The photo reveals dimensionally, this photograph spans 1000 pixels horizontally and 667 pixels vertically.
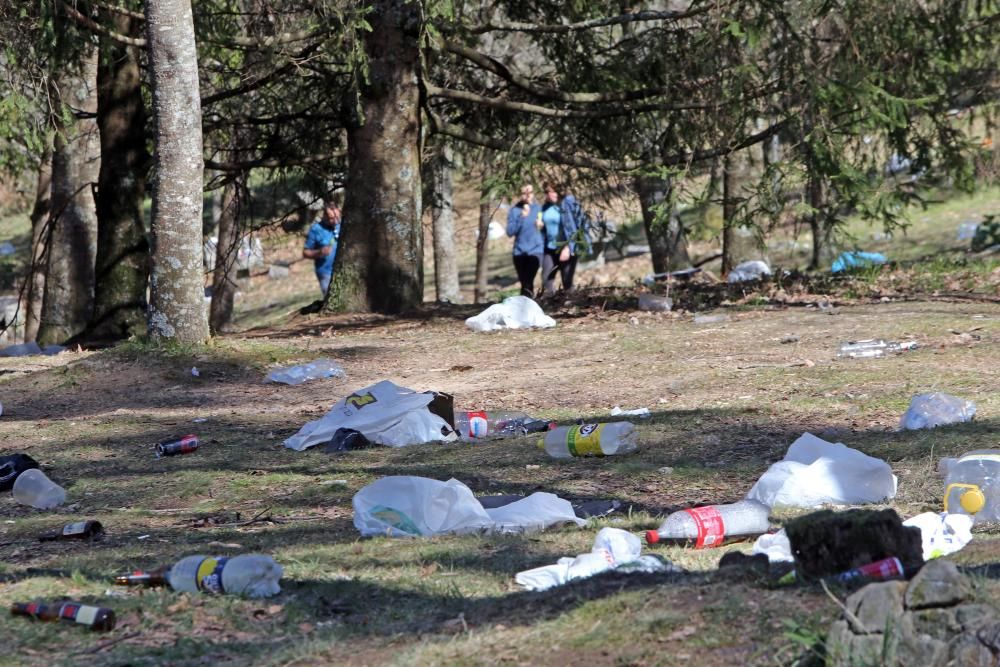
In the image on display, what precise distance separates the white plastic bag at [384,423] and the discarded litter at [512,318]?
4258mm

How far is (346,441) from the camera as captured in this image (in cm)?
746

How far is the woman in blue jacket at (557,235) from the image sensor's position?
1506 cm

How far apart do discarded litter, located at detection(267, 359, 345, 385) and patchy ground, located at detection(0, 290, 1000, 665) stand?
15 cm

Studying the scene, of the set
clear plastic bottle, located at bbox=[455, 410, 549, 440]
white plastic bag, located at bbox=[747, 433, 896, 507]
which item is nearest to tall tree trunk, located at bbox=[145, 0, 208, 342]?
clear plastic bottle, located at bbox=[455, 410, 549, 440]

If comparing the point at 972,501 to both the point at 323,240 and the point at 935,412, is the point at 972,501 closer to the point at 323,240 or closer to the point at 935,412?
the point at 935,412

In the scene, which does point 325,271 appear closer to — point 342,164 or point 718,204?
point 342,164

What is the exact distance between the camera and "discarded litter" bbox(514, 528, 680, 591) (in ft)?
14.3

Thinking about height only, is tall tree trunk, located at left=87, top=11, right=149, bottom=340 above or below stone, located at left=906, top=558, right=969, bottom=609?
above

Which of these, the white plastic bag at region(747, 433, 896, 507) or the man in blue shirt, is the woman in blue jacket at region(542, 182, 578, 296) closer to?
the man in blue shirt

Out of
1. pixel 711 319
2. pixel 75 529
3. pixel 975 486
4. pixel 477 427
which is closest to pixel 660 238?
pixel 711 319

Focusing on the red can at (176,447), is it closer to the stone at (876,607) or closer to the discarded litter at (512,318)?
the discarded litter at (512,318)

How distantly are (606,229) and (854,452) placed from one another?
8052mm

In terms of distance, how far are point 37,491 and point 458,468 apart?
2.11 meters

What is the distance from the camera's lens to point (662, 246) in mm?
17953
